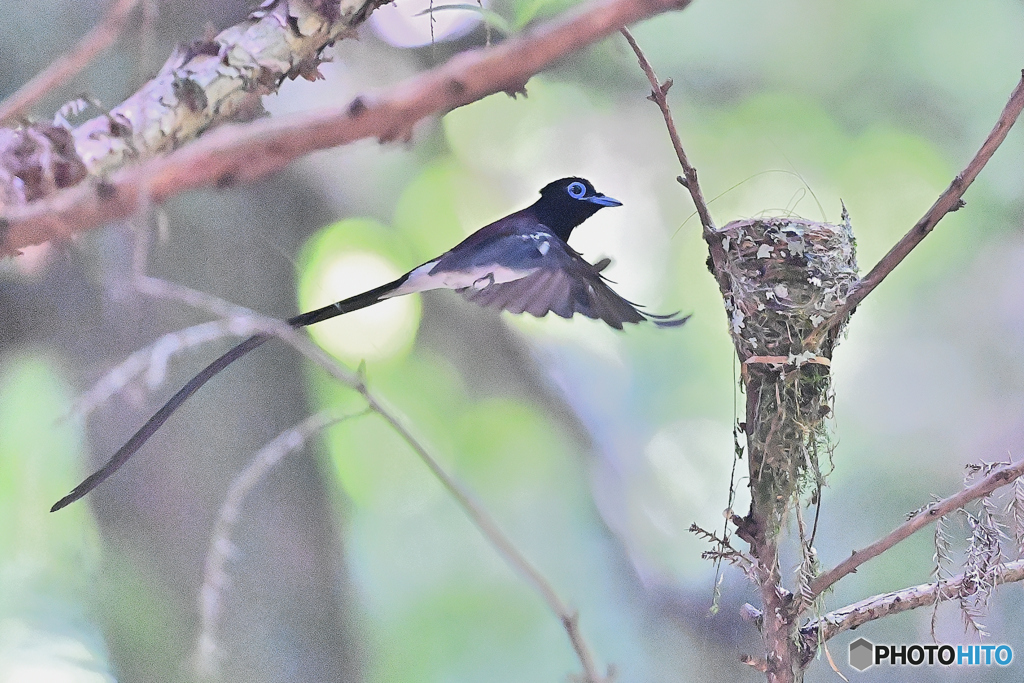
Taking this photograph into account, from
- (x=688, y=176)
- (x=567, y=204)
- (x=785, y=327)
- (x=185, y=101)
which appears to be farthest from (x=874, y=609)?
(x=185, y=101)

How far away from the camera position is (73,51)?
1383 mm

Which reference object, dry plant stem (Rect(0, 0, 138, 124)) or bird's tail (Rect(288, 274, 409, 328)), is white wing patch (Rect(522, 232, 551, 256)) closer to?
bird's tail (Rect(288, 274, 409, 328))

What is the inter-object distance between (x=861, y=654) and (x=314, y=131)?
1.30 m

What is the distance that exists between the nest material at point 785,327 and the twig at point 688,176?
18 mm

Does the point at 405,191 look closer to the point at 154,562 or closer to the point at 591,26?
the point at 591,26

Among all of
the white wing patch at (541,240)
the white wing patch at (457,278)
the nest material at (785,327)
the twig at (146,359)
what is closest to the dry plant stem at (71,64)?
the twig at (146,359)

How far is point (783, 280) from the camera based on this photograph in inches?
50.9

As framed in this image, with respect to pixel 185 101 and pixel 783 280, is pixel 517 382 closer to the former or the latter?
pixel 783 280

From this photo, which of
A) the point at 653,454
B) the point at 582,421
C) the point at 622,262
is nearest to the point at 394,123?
the point at 622,262

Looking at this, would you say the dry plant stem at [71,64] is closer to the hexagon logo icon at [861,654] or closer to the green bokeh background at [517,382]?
the green bokeh background at [517,382]

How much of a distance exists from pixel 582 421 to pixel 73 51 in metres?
1.12

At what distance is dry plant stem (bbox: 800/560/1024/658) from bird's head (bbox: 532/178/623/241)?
75cm

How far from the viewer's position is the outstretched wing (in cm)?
138

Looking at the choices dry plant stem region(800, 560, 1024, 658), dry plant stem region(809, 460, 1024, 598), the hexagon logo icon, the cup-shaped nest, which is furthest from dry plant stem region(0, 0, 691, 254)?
the hexagon logo icon
